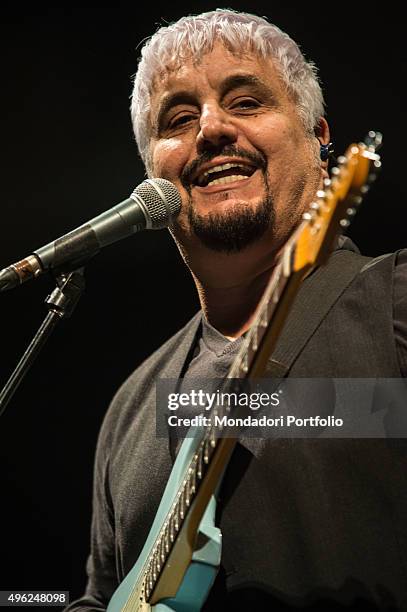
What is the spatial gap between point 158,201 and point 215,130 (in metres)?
0.29

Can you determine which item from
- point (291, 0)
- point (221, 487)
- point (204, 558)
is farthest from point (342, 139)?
point (204, 558)

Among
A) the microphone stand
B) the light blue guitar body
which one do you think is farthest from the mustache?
the light blue guitar body

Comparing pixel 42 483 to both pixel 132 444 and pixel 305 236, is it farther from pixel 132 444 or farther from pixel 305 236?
pixel 305 236

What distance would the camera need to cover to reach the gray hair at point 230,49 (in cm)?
157

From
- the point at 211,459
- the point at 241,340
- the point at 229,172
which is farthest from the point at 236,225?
the point at 211,459

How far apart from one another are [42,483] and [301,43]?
1296 mm

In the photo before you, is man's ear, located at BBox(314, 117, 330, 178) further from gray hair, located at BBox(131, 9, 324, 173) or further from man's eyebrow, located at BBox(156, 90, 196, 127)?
man's eyebrow, located at BBox(156, 90, 196, 127)

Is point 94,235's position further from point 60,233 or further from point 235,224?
point 60,233

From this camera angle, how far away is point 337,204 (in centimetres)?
75

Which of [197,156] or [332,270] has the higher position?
[197,156]

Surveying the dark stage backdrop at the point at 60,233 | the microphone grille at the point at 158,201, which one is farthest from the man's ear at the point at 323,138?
the microphone grille at the point at 158,201

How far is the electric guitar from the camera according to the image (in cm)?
76

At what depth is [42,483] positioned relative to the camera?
1.97 metres

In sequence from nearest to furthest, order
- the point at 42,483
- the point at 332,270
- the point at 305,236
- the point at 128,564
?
the point at 305,236 < the point at 332,270 < the point at 128,564 < the point at 42,483
